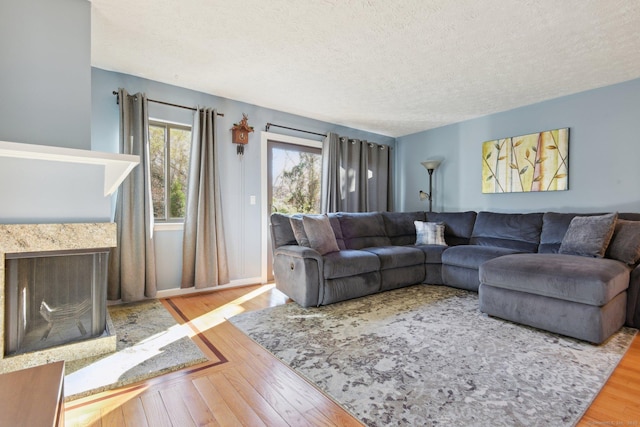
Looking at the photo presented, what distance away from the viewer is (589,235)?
9.32 ft

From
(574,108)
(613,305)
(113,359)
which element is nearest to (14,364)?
(113,359)

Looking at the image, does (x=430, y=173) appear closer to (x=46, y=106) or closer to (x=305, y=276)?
(x=305, y=276)

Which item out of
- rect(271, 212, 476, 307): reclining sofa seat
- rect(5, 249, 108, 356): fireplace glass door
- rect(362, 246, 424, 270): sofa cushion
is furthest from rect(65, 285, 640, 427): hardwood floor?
rect(362, 246, 424, 270): sofa cushion

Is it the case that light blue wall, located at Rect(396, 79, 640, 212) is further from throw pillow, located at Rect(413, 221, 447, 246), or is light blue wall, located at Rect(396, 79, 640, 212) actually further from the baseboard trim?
the baseboard trim

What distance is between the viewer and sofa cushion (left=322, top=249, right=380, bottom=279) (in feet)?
9.87

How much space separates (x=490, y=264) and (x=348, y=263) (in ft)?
4.25

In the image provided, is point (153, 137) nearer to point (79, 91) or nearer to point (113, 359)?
point (79, 91)

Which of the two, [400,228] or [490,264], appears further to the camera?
[400,228]

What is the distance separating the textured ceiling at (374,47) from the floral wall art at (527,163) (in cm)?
52

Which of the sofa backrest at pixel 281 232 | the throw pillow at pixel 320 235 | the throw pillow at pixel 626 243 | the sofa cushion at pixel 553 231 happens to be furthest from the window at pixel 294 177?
the throw pillow at pixel 626 243

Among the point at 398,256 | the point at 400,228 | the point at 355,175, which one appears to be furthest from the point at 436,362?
the point at 355,175

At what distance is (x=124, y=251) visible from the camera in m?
2.97

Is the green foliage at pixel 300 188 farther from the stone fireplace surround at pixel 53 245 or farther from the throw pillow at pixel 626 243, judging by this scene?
the throw pillow at pixel 626 243

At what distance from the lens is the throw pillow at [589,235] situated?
276cm
